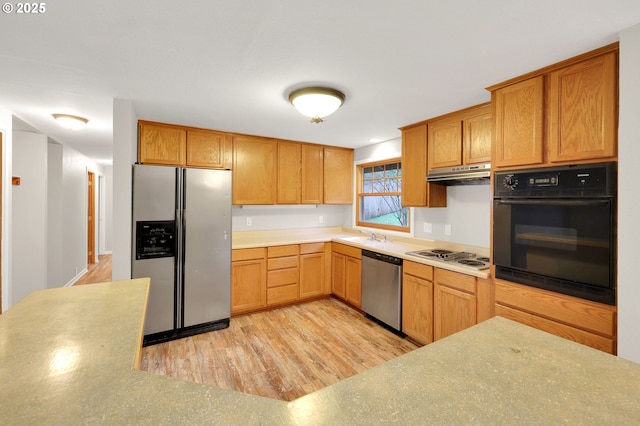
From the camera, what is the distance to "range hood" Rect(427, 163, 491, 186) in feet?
8.02

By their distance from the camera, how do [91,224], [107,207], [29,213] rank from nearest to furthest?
[29,213]
[91,224]
[107,207]

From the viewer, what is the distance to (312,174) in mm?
4301

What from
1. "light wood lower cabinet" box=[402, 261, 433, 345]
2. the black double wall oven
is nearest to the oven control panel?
the black double wall oven

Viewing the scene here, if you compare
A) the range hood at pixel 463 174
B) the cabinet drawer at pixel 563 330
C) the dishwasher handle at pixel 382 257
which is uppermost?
the range hood at pixel 463 174

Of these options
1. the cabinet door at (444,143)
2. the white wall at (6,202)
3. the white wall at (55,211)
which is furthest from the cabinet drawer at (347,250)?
the white wall at (55,211)

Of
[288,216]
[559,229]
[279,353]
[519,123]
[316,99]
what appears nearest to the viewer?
[559,229]

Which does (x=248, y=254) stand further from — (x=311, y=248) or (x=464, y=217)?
(x=464, y=217)

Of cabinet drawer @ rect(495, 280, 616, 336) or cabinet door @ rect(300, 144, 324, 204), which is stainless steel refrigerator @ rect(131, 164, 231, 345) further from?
cabinet drawer @ rect(495, 280, 616, 336)

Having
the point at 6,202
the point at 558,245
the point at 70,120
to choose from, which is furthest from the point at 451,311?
the point at 6,202

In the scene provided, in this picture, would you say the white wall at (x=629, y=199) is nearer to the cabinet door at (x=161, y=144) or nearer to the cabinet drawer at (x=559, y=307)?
the cabinet drawer at (x=559, y=307)

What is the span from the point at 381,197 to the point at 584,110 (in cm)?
267

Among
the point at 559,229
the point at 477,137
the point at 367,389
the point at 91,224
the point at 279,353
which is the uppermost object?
the point at 477,137

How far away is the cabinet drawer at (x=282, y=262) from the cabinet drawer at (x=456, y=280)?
1.88 m

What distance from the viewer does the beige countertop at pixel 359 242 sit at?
2788 mm
